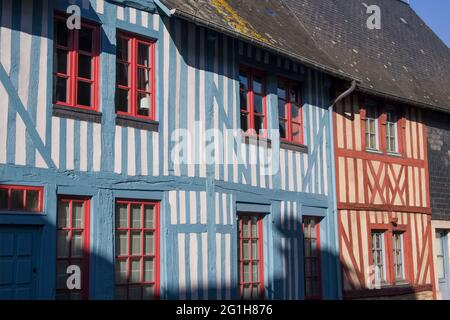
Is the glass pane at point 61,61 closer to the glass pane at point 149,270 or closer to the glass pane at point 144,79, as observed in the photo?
the glass pane at point 144,79

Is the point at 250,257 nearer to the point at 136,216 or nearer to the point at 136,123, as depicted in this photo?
the point at 136,216

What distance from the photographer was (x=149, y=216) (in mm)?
8750

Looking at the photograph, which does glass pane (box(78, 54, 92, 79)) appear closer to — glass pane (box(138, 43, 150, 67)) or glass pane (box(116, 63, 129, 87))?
glass pane (box(116, 63, 129, 87))

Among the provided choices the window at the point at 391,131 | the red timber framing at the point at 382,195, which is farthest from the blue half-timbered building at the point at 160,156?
the window at the point at 391,131

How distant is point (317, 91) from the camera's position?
1203cm

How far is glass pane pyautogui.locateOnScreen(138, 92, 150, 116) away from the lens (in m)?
8.88

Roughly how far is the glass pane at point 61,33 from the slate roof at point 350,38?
56.9 inches

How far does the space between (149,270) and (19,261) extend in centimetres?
187

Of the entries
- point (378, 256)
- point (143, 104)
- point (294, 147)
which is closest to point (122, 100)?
point (143, 104)

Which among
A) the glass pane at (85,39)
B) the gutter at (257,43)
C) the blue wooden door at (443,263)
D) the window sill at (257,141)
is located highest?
the gutter at (257,43)

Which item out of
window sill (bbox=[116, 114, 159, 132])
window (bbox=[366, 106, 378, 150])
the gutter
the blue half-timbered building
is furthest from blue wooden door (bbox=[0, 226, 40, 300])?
Result: window (bbox=[366, 106, 378, 150])

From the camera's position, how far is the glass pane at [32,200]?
24.5 feet
